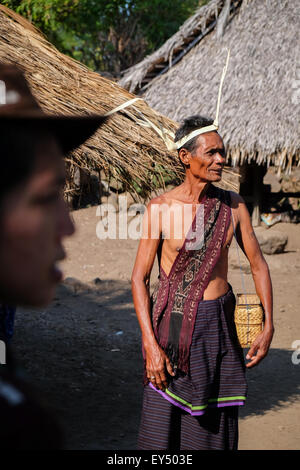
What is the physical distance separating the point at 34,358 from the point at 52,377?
444 millimetres

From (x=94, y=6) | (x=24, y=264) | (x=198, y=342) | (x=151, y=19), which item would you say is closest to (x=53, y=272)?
(x=24, y=264)

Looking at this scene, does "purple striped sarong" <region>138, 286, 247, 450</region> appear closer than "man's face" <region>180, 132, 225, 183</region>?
Yes

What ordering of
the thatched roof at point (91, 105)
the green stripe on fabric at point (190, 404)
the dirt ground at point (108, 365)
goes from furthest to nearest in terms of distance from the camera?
the dirt ground at point (108, 365), the thatched roof at point (91, 105), the green stripe on fabric at point (190, 404)

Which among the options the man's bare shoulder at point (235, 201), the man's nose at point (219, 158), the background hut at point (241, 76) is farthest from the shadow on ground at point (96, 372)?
the background hut at point (241, 76)

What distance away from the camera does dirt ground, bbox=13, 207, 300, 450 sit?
14.1 feet

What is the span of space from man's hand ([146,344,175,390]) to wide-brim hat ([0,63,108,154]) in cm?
→ 189

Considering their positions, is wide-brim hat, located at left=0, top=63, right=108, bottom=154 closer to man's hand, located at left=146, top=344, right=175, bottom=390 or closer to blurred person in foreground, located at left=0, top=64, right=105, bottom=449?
blurred person in foreground, located at left=0, top=64, right=105, bottom=449

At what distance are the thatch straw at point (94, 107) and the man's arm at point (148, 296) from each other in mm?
1219

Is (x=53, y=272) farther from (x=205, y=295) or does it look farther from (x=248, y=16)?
(x=248, y=16)

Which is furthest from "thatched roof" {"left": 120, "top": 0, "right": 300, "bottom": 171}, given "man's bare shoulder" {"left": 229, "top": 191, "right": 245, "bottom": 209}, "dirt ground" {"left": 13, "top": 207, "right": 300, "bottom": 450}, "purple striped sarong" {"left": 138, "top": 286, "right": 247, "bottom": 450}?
"purple striped sarong" {"left": 138, "top": 286, "right": 247, "bottom": 450}

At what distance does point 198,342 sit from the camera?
296cm

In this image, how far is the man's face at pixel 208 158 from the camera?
10.0 feet

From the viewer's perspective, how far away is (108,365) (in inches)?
219

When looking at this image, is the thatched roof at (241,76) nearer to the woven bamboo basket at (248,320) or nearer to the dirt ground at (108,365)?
the dirt ground at (108,365)
